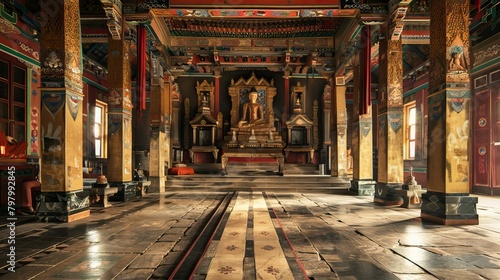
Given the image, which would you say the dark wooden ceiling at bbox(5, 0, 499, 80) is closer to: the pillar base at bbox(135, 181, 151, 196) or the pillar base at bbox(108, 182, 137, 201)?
the pillar base at bbox(108, 182, 137, 201)

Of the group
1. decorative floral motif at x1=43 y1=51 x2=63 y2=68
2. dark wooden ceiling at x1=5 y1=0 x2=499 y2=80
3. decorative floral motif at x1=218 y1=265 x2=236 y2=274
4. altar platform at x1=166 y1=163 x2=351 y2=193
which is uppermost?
dark wooden ceiling at x1=5 y1=0 x2=499 y2=80

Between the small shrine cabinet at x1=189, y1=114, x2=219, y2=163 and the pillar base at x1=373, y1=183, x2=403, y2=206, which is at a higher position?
the small shrine cabinet at x1=189, y1=114, x2=219, y2=163

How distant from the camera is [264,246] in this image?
3.72 m

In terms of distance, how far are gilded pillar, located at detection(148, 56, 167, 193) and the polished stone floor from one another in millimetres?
3615

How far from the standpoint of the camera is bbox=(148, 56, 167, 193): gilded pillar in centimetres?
980

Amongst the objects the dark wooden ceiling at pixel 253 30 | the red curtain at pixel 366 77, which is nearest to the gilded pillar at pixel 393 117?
the red curtain at pixel 366 77

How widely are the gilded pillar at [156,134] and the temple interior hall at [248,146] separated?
0.16 feet

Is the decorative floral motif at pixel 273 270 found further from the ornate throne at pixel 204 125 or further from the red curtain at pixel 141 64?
the ornate throne at pixel 204 125

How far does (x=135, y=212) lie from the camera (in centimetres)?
614

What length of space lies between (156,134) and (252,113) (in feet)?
19.6

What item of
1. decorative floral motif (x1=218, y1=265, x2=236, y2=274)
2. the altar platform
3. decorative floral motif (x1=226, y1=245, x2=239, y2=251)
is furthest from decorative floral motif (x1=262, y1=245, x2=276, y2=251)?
the altar platform

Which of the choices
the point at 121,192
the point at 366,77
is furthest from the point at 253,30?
the point at 121,192

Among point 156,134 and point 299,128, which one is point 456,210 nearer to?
point 156,134

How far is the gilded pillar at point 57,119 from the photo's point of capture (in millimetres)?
Result: 5230
